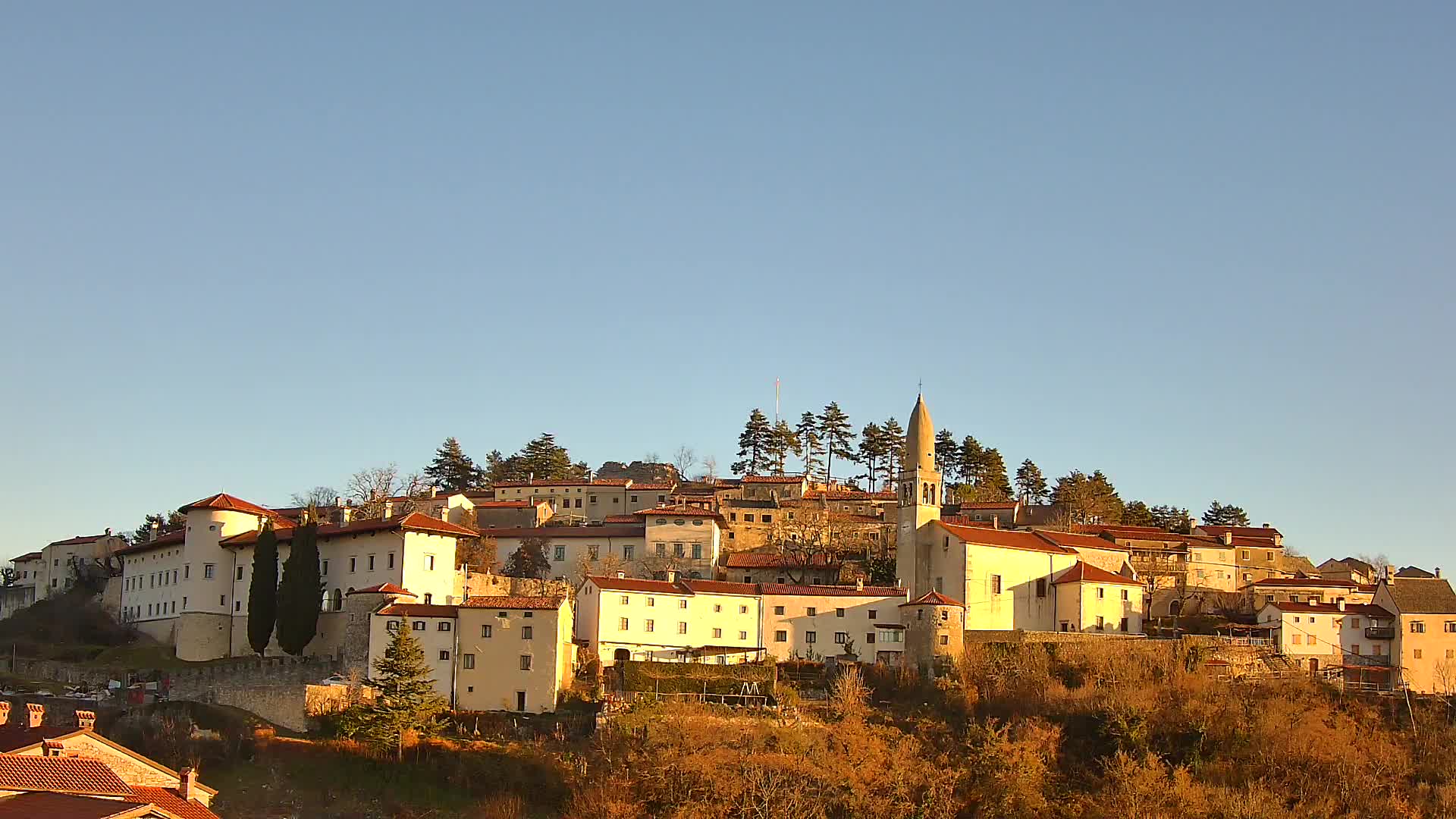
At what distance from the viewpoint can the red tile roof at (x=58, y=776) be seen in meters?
37.2

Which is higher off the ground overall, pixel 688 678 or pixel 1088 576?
pixel 1088 576

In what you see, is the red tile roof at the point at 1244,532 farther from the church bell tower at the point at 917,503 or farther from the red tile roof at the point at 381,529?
the red tile roof at the point at 381,529

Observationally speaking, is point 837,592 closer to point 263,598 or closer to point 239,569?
point 263,598

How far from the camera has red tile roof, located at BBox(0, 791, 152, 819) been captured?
113ft

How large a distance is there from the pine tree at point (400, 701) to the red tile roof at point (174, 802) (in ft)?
53.5

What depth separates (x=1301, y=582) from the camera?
8038 centimetres

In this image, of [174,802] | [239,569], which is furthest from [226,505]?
[174,802]

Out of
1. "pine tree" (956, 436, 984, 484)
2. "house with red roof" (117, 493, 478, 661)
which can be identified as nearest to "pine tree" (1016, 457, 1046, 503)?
"pine tree" (956, 436, 984, 484)

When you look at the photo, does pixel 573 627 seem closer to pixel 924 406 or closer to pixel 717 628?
pixel 717 628

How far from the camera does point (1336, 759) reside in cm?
6088

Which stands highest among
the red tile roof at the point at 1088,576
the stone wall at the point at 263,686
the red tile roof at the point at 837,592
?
the red tile roof at the point at 1088,576

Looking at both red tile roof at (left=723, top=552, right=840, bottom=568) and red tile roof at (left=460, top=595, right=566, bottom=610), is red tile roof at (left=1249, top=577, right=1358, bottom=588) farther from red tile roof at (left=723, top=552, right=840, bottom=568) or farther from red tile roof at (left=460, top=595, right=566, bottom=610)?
red tile roof at (left=460, top=595, right=566, bottom=610)

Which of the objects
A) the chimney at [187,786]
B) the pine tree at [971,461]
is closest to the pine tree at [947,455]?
the pine tree at [971,461]

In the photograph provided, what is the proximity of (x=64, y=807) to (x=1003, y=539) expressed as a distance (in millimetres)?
47673
